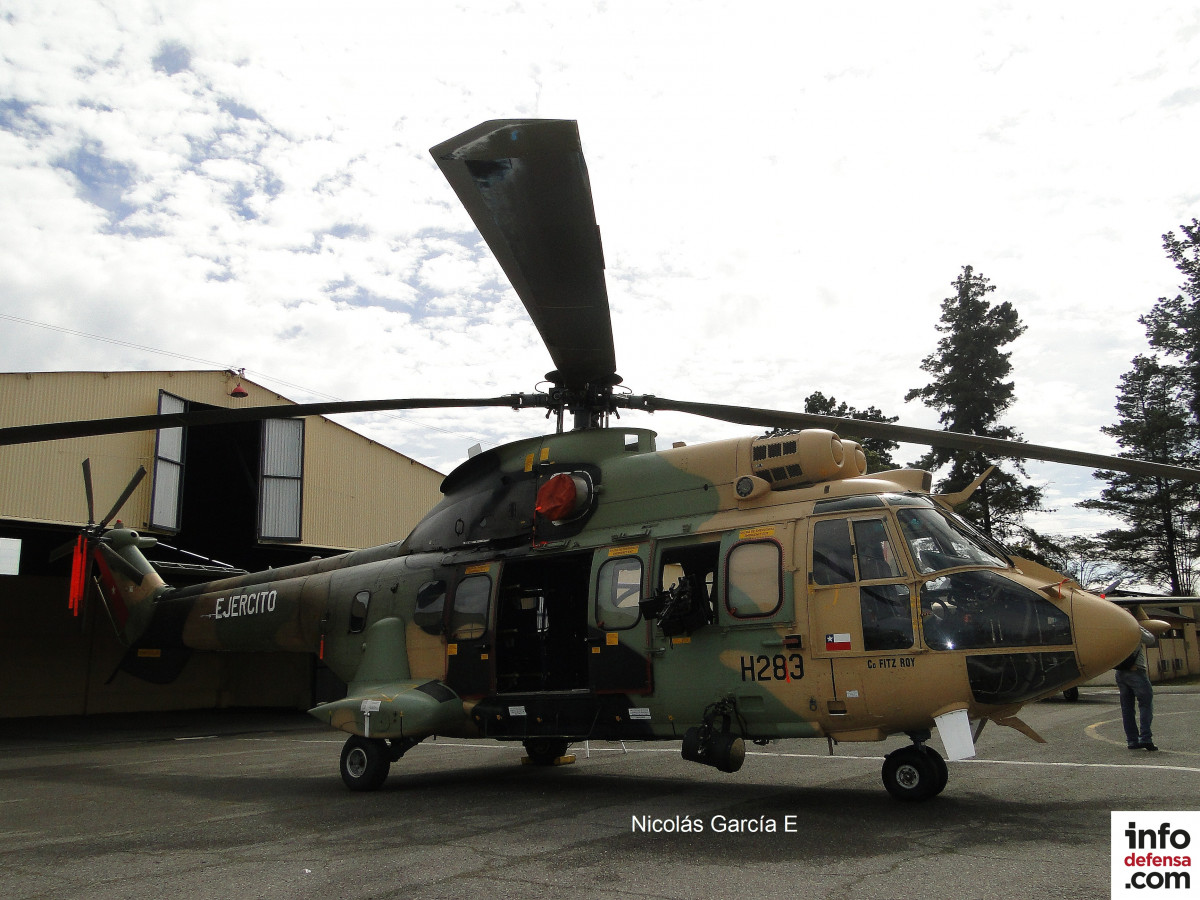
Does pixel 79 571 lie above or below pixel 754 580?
above

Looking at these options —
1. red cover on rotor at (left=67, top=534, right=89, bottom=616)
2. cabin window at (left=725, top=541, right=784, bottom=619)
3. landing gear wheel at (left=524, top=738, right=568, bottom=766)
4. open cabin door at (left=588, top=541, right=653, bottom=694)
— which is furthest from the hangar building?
cabin window at (left=725, top=541, right=784, bottom=619)

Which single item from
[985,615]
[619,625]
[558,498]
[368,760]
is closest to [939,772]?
[985,615]

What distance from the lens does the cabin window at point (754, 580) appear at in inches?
300

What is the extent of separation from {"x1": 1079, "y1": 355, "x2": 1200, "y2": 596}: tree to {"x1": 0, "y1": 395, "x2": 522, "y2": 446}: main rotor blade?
46301 millimetres

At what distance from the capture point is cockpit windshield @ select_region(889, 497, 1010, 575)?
7.10m

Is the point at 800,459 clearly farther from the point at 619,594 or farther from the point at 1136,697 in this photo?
the point at 1136,697

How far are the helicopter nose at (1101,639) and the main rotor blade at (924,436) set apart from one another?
1.36m

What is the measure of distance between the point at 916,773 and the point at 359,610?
22.2 feet

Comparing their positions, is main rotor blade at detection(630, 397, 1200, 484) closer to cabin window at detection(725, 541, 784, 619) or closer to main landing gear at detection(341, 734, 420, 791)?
cabin window at detection(725, 541, 784, 619)

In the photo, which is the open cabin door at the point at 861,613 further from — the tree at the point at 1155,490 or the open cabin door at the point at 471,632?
the tree at the point at 1155,490

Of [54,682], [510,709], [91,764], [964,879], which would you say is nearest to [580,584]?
[510,709]

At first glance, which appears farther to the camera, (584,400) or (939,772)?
(584,400)

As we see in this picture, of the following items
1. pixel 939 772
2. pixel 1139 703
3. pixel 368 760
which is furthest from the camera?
pixel 1139 703

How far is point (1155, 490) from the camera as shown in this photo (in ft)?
160
